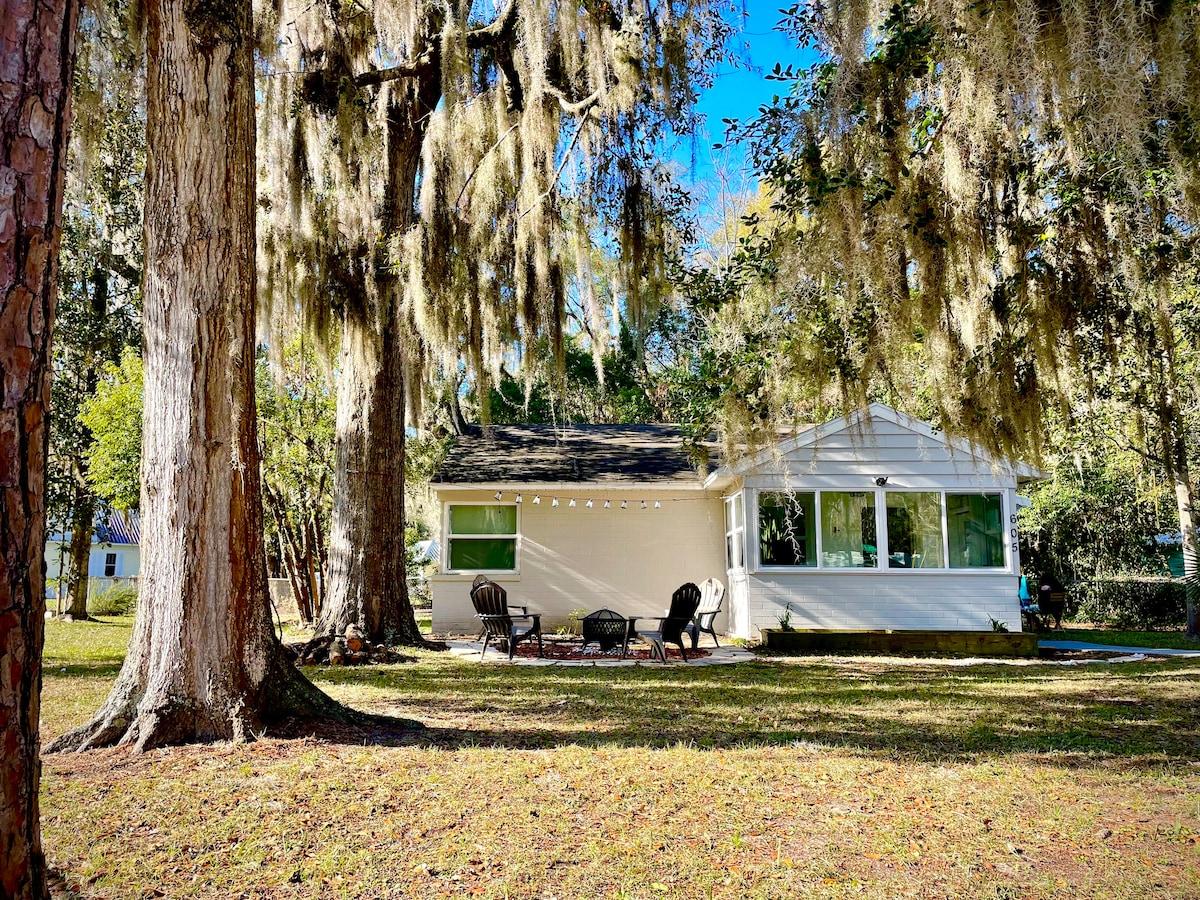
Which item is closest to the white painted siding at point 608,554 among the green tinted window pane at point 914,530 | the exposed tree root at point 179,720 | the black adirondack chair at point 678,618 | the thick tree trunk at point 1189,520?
the green tinted window pane at point 914,530

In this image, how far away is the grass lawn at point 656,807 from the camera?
291 centimetres

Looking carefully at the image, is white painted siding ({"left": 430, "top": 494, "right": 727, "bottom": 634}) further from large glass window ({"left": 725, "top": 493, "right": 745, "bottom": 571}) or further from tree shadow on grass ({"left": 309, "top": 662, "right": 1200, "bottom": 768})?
tree shadow on grass ({"left": 309, "top": 662, "right": 1200, "bottom": 768})

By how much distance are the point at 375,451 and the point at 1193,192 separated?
787cm

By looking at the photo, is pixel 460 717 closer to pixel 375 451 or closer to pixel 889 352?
pixel 889 352

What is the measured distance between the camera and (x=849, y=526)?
38.5 ft

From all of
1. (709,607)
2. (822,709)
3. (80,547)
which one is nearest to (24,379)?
(822,709)

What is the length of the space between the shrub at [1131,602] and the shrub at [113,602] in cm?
1868

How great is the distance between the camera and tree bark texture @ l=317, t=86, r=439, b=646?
31.7 ft

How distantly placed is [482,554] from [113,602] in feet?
32.8

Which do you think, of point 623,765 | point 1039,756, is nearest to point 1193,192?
point 1039,756

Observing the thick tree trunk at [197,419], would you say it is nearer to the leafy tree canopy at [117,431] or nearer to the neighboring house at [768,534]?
the neighboring house at [768,534]

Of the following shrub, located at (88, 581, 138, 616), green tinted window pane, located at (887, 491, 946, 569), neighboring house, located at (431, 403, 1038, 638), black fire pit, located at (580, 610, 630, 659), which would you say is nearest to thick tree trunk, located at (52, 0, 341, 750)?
black fire pit, located at (580, 610, 630, 659)

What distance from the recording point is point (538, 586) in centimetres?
1304

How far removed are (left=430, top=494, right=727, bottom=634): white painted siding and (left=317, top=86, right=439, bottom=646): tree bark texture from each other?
122 inches
